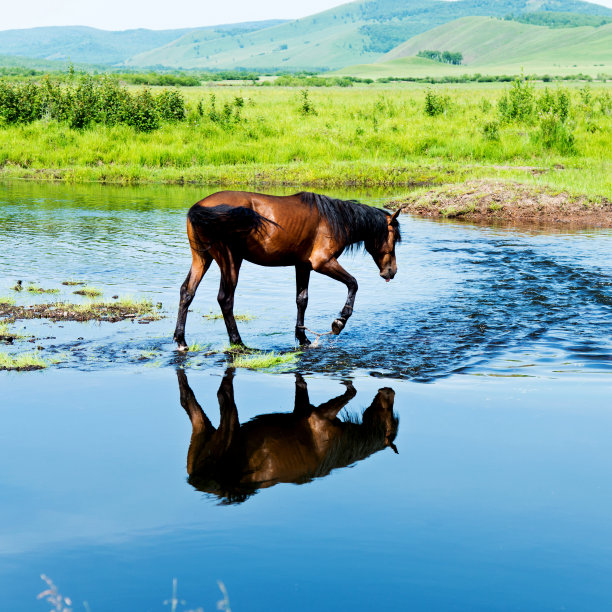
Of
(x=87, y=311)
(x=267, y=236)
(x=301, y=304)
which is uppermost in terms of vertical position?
(x=267, y=236)

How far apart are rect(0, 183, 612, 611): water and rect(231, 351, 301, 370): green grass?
0.19 m

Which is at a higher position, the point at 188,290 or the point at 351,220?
the point at 351,220

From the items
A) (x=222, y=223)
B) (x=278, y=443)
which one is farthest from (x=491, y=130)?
(x=278, y=443)

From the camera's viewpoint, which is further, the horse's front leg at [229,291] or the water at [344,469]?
the horse's front leg at [229,291]

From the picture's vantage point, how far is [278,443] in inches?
242

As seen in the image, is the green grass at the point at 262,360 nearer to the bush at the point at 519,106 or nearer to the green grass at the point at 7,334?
the green grass at the point at 7,334

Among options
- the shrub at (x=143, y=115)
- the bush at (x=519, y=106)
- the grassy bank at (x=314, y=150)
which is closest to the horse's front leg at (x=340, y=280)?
the grassy bank at (x=314, y=150)

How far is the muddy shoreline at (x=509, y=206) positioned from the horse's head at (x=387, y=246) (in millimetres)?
10566

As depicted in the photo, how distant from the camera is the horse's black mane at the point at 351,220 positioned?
918cm

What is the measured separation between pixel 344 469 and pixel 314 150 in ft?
92.0

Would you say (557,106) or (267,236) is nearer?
(267,236)

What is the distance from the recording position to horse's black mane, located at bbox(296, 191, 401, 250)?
9180mm

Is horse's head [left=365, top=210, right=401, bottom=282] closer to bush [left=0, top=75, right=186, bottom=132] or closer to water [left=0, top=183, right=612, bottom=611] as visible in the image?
water [left=0, top=183, right=612, bottom=611]

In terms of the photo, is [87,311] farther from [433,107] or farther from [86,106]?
[433,107]
